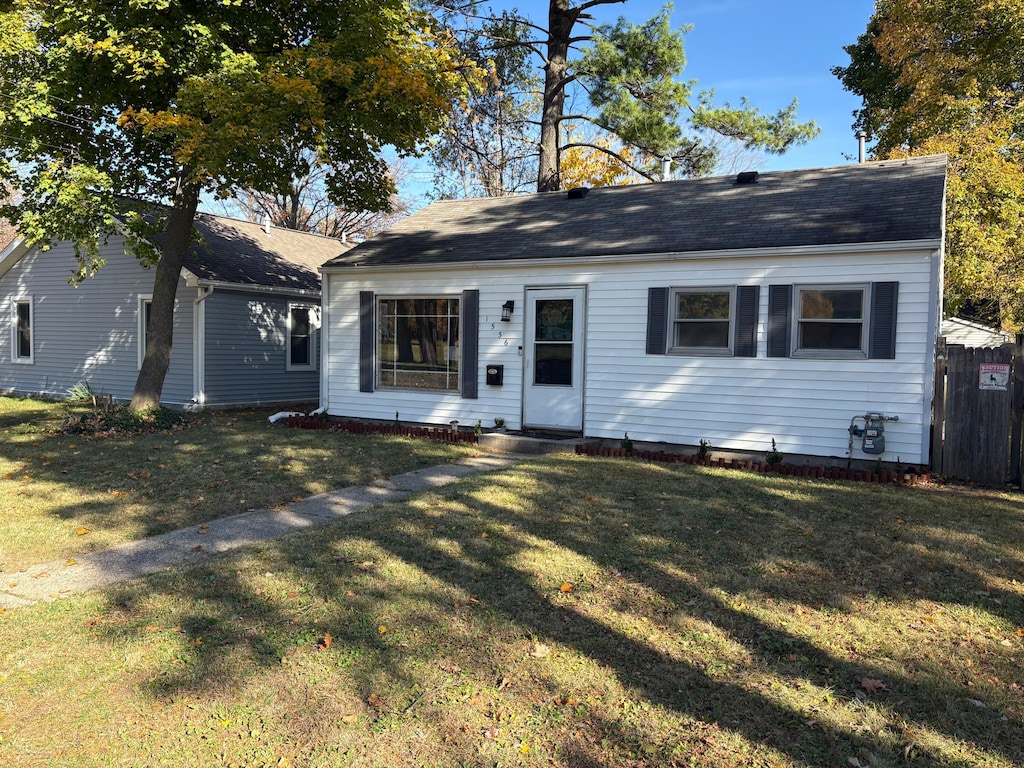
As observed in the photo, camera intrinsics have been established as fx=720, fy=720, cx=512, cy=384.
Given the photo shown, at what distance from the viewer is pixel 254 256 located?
1762 centimetres

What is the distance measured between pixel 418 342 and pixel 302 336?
20.5ft

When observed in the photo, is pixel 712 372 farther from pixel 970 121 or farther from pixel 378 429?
pixel 970 121

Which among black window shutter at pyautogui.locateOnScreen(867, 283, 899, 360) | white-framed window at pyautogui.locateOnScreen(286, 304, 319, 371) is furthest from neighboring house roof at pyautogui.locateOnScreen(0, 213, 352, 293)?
black window shutter at pyautogui.locateOnScreen(867, 283, 899, 360)

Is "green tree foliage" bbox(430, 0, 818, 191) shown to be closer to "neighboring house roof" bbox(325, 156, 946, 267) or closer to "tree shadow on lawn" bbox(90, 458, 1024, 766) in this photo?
"neighboring house roof" bbox(325, 156, 946, 267)

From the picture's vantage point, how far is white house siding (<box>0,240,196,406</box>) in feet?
51.5

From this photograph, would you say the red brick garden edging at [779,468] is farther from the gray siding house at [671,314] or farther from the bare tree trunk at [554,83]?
the bare tree trunk at [554,83]

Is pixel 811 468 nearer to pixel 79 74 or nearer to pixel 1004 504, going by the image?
pixel 1004 504

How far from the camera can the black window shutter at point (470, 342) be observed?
11500mm

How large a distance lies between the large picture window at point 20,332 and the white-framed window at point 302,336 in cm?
732

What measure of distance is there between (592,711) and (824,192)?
30.8 feet

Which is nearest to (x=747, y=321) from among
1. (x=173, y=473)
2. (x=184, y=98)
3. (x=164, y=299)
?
(x=173, y=473)

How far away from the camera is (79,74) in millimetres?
11188

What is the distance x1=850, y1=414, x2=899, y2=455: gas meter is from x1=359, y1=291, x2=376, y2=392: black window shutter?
25.0 ft

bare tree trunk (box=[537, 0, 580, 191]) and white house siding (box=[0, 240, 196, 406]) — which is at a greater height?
bare tree trunk (box=[537, 0, 580, 191])
